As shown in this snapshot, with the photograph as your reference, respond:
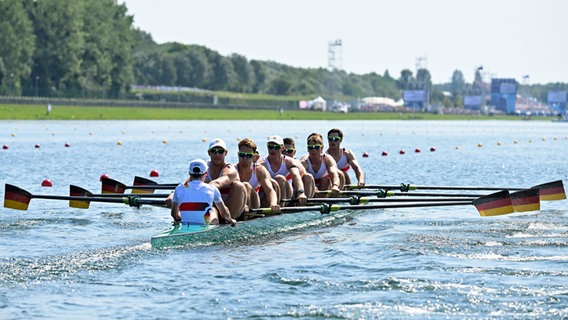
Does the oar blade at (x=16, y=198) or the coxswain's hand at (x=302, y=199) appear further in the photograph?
the oar blade at (x=16, y=198)

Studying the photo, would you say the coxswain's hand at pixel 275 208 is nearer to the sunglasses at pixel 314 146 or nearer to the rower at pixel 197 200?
the rower at pixel 197 200

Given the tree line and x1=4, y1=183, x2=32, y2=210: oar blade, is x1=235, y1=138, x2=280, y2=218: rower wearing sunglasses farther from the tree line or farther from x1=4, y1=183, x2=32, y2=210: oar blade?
the tree line

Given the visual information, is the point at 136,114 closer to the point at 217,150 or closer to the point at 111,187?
the point at 111,187

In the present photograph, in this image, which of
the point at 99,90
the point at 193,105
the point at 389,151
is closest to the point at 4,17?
the point at 99,90

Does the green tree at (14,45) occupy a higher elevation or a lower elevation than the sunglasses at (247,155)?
higher

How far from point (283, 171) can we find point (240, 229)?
3.07 m

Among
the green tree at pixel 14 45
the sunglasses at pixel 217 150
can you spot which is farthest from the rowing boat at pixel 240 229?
the green tree at pixel 14 45

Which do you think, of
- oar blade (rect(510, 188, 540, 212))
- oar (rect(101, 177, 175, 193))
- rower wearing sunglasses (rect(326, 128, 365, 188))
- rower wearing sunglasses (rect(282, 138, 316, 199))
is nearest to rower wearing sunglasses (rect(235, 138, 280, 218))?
rower wearing sunglasses (rect(282, 138, 316, 199))

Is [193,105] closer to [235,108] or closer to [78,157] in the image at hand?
[235,108]

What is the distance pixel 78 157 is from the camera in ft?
143

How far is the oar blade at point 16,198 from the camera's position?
20.6 metres

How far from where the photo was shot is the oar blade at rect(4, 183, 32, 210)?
2060 cm

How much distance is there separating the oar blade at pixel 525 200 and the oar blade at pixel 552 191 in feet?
9.90

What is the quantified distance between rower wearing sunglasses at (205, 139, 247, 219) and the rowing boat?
33 cm
